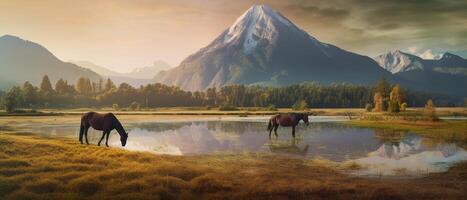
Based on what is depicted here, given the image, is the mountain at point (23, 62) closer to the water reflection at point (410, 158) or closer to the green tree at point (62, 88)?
the green tree at point (62, 88)

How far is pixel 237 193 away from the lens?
49.7 ft

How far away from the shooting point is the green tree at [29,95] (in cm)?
4675

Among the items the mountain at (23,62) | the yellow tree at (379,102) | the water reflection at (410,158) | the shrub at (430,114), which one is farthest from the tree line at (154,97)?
the mountain at (23,62)

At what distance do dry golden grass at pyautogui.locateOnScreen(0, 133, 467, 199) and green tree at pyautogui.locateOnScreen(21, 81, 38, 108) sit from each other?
28722mm

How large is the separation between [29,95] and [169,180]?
126ft

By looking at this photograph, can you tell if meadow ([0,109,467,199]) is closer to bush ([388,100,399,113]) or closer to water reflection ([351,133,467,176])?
water reflection ([351,133,467,176])

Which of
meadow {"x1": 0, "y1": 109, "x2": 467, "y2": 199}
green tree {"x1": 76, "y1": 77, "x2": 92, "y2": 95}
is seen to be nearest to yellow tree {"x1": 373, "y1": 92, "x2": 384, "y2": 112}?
green tree {"x1": 76, "y1": 77, "x2": 92, "y2": 95}

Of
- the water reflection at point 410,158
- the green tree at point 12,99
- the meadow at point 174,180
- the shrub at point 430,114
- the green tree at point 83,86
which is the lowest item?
the water reflection at point 410,158

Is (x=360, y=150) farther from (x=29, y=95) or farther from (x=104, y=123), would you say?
(x=29, y=95)

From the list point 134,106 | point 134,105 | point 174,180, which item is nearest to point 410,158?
point 174,180

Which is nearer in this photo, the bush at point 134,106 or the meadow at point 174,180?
the meadow at point 174,180

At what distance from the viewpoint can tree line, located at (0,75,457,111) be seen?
159 ft

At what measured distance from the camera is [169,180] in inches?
633

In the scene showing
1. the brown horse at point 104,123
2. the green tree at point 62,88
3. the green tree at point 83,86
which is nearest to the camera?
the brown horse at point 104,123
